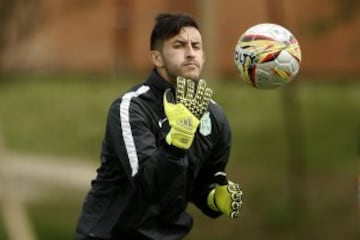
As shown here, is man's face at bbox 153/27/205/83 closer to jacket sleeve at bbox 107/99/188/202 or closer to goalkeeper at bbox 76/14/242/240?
goalkeeper at bbox 76/14/242/240

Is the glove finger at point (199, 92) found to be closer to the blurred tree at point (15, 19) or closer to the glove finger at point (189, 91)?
the glove finger at point (189, 91)

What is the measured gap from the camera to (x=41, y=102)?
76.1ft

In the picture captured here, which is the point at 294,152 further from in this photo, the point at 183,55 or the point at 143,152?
the point at 143,152

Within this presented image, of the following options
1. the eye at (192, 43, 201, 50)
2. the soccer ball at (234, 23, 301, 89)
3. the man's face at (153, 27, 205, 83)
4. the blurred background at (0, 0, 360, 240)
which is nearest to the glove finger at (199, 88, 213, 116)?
the man's face at (153, 27, 205, 83)

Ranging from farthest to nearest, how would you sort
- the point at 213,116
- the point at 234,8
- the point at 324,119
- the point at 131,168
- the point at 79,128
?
1. the point at 234,8
2. the point at 79,128
3. the point at 324,119
4. the point at 213,116
5. the point at 131,168

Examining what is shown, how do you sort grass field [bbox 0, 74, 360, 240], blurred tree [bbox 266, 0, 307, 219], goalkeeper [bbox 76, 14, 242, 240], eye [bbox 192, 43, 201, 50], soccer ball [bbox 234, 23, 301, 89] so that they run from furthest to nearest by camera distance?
blurred tree [bbox 266, 0, 307, 219] < grass field [bbox 0, 74, 360, 240] < soccer ball [bbox 234, 23, 301, 89] < eye [bbox 192, 43, 201, 50] < goalkeeper [bbox 76, 14, 242, 240]

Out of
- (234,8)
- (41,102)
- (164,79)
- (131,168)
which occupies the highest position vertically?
(164,79)

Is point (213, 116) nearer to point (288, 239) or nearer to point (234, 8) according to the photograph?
point (288, 239)

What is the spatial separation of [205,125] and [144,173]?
0.69 metres

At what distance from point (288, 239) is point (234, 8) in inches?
512

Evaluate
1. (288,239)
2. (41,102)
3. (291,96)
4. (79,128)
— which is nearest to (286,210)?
(288,239)

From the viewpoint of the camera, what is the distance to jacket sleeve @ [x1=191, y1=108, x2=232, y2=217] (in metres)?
6.08

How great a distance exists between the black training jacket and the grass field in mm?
4562

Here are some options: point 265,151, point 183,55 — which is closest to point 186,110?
point 183,55
